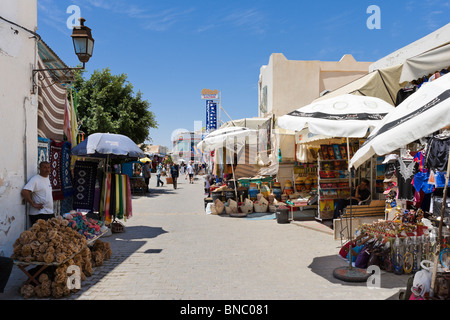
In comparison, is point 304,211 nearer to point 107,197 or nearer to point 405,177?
point 405,177

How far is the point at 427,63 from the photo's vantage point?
19.7ft

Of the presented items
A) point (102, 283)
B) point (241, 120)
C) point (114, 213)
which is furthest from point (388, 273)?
point (241, 120)

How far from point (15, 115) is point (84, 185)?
2.80 metres

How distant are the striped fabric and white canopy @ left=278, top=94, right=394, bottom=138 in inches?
193

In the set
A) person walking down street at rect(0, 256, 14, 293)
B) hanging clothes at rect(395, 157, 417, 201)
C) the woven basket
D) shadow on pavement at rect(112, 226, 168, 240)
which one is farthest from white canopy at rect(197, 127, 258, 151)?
person walking down street at rect(0, 256, 14, 293)

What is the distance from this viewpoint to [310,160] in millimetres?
11117

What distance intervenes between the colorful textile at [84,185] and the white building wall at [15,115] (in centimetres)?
190

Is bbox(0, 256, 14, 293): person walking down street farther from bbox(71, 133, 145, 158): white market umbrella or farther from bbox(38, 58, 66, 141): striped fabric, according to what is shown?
bbox(71, 133, 145, 158): white market umbrella

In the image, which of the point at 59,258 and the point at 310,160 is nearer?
the point at 59,258

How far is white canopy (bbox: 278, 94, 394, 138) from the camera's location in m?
5.39

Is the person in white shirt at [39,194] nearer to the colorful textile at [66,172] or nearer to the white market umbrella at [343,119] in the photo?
the colorful textile at [66,172]

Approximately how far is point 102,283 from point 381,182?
7.32 m

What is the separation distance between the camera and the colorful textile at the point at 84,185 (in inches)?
311
